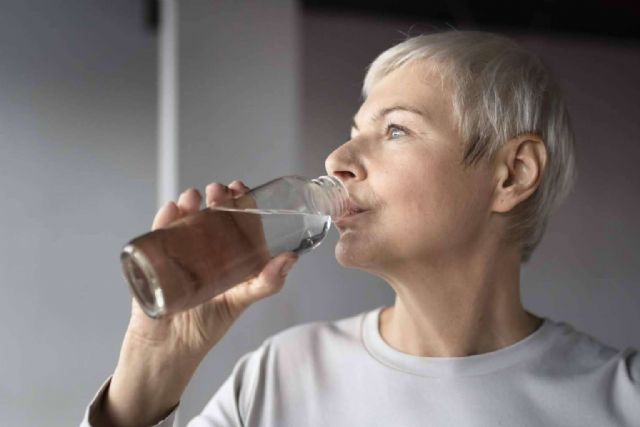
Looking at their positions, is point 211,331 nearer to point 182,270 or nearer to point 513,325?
point 182,270

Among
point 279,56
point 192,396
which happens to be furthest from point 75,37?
point 192,396

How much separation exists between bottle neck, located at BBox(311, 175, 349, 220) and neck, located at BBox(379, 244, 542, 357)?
137mm

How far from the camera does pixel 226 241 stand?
863mm

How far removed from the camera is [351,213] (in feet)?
3.39

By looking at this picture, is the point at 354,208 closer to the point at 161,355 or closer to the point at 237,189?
the point at 237,189

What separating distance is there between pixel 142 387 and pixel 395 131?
19.3 inches

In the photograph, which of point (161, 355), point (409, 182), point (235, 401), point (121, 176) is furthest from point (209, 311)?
point (121, 176)

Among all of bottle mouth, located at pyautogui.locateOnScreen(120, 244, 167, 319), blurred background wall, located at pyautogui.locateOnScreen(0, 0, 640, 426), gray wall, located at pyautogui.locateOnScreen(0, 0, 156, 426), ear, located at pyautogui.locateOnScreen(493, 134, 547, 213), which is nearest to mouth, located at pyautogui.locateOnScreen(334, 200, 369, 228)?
ear, located at pyautogui.locateOnScreen(493, 134, 547, 213)

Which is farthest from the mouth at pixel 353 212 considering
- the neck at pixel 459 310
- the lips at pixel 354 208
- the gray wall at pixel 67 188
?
the gray wall at pixel 67 188

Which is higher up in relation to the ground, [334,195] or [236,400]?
[334,195]

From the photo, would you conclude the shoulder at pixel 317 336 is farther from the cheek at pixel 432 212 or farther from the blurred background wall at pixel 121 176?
the blurred background wall at pixel 121 176

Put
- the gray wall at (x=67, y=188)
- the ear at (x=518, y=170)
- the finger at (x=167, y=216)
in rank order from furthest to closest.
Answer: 1. the gray wall at (x=67, y=188)
2. the ear at (x=518, y=170)
3. the finger at (x=167, y=216)

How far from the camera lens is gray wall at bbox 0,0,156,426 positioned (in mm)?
2678

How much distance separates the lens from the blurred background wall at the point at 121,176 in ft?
8.87
